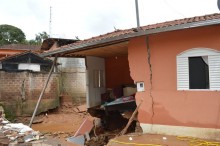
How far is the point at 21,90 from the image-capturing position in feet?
58.6

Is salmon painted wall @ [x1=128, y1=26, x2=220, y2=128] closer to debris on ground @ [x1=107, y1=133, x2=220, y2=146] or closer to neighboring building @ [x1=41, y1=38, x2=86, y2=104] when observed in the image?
debris on ground @ [x1=107, y1=133, x2=220, y2=146]

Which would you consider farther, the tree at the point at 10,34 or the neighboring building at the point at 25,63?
the tree at the point at 10,34

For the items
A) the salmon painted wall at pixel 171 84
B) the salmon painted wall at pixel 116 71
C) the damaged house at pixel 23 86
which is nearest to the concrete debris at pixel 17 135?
the salmon painted wall at pixel 171 84

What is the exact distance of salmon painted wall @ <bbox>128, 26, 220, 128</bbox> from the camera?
7.54m

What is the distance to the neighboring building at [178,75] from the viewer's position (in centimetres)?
751

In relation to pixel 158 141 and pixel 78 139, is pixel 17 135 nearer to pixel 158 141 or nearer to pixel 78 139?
pixel 78 139

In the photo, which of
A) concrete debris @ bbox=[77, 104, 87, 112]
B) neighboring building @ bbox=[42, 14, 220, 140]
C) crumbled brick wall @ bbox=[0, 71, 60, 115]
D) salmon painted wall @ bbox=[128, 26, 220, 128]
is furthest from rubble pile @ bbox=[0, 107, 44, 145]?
concrete debris @ bbox=[77, 104, 87, 112]

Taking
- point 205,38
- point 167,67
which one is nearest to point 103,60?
point 167,67

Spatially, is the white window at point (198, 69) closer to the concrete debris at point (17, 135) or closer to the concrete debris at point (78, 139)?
the concrete debris at point (78, 139)

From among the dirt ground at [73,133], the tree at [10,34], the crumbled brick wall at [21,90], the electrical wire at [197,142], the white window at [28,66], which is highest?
the tree at [10,34]

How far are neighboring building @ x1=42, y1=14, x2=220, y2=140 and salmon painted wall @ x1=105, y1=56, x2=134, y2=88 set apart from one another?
4581mm

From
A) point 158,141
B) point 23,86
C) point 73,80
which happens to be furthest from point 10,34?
point 158,141

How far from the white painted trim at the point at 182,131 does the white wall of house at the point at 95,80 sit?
465cm

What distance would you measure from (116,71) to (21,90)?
22.9 ft
